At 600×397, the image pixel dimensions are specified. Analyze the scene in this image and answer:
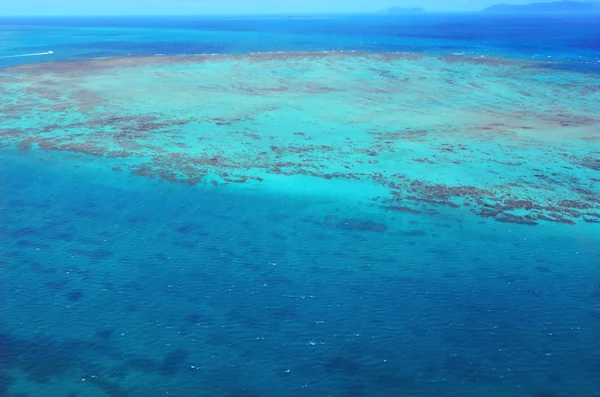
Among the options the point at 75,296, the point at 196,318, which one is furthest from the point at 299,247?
the point at 75,296

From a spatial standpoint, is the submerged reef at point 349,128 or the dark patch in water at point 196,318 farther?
the submerged reef at point 349,128

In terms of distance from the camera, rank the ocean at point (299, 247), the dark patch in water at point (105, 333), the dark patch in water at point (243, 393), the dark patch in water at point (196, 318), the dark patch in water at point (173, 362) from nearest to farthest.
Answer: the dark patch in water at point (243, 393)
the dark patch in water at point (173, 362)
the ocean at point (299, 247)
the dark patch in water at point (105, 333)
the dark patch in water at point (196, 318)

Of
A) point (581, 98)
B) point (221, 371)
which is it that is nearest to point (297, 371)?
point (221, 371)

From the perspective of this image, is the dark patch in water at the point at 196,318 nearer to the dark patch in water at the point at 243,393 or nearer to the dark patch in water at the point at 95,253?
the dark patch in water at the point at 243,393

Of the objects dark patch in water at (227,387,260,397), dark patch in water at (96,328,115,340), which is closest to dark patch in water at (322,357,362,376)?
dark patch in water at (227,387,260,397)

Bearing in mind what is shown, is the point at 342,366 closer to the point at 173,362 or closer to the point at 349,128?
the point at 173,362

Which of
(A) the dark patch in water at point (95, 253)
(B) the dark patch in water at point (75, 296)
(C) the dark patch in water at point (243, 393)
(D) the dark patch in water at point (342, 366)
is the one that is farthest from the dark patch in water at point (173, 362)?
(A) the dark patch in water at point (95, 253)

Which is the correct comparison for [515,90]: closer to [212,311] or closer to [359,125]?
[359,125]
